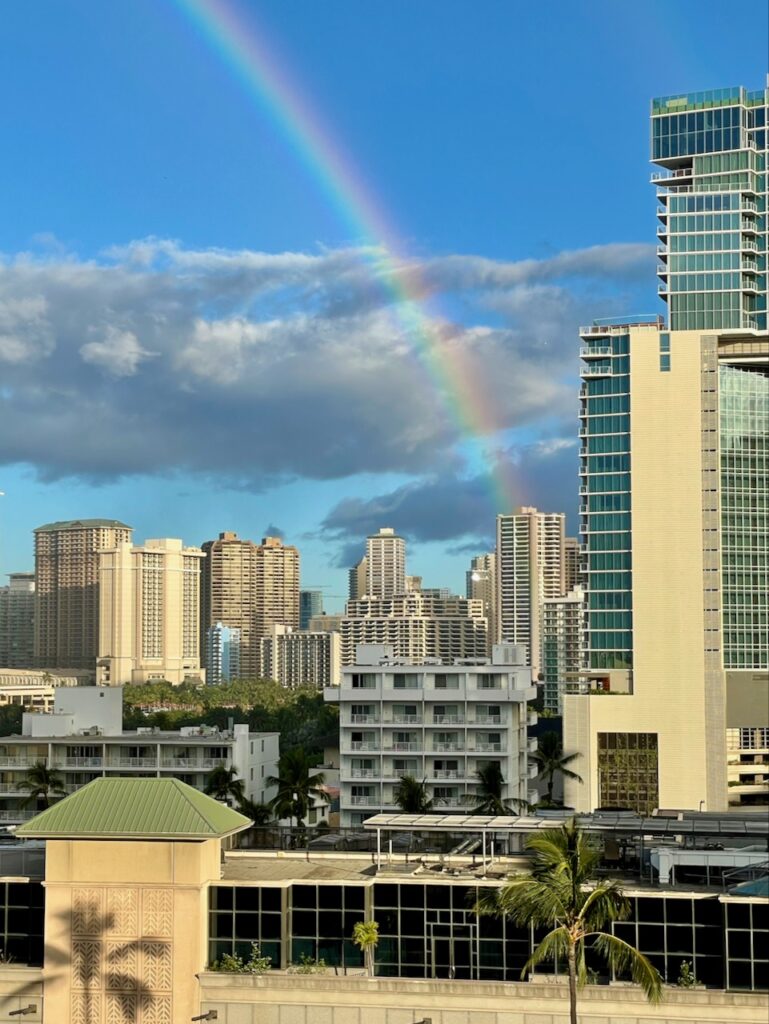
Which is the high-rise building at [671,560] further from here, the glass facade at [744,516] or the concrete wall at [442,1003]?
the concrete wall at [442,1003]

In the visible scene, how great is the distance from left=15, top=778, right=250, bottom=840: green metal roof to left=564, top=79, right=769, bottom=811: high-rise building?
74.1 m

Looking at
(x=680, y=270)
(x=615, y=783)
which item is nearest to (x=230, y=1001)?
(x=615, y=783)

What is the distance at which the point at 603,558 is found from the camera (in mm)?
115188

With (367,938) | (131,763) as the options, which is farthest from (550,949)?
(131,763)

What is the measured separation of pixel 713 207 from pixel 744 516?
29.6 metres

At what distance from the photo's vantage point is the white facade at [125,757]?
96250 mm

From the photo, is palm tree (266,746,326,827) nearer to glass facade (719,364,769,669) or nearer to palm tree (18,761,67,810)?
palm tree (18,761,67,810)

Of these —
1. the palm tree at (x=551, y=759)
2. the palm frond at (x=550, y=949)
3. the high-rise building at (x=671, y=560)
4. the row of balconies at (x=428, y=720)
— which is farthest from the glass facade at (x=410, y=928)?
the high-rise building at (x=671, y=560)

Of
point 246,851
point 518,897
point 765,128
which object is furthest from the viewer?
point 765,128

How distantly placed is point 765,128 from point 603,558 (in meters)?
47.0

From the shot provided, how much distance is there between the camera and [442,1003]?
119 feet

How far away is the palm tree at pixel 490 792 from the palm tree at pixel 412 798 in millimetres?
2969

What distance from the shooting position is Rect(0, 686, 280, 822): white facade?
96250 mm

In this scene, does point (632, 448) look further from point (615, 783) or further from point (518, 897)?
point (518, 897)
